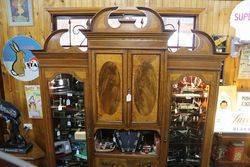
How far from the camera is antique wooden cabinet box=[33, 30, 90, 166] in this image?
304 centimetres

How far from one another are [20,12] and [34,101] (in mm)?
1298

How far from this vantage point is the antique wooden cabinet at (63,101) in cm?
304

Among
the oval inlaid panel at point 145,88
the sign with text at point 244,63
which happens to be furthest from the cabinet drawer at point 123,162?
the sign with text at point 244,63

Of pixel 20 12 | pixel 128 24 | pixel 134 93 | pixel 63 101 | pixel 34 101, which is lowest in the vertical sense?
pixel 34 101

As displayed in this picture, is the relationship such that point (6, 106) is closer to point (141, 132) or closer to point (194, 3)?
point (141, 132)

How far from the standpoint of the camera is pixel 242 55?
140 inches

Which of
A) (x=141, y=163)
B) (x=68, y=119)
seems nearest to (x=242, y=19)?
(x=141, y=163)

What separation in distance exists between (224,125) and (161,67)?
131 centimetres

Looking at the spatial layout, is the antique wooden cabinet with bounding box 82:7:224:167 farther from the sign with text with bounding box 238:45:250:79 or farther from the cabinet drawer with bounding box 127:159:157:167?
the sign with text with bounding box 238:45:250:79

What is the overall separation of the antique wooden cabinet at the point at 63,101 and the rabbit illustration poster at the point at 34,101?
24.6 inches

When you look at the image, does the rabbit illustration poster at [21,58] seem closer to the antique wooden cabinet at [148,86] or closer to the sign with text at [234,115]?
the antique wooden cabinet at [148,86]

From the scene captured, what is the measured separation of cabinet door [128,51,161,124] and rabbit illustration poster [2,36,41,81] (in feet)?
5.33

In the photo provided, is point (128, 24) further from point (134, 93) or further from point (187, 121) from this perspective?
point (187, 121)

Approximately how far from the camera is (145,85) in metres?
3.02
